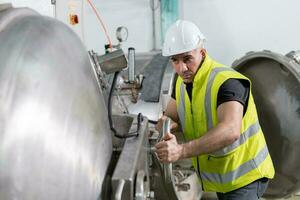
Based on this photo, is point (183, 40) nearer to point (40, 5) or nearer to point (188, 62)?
point (188, 62)

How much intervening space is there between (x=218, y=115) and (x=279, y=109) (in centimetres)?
86

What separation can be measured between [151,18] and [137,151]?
2.16 m

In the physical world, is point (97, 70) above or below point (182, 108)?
above

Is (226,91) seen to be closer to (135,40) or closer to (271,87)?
(271,87)

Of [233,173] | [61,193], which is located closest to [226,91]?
[233,173]

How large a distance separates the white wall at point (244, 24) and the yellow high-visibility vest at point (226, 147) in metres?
1.28

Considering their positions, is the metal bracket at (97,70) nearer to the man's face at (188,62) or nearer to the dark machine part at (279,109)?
the man's face at (188,62)

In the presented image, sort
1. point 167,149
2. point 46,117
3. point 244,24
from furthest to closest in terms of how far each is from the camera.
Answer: point 244,24 → point 167,149 → point 46,117

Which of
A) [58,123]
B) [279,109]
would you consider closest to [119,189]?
[58,123]

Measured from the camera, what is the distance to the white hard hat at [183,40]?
1282 mm

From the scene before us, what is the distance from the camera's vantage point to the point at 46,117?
0.52m

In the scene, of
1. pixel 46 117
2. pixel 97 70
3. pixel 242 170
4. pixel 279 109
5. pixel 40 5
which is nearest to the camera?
pixel 46 117

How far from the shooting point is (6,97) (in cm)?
49

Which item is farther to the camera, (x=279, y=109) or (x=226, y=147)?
(x=279, y=109)
